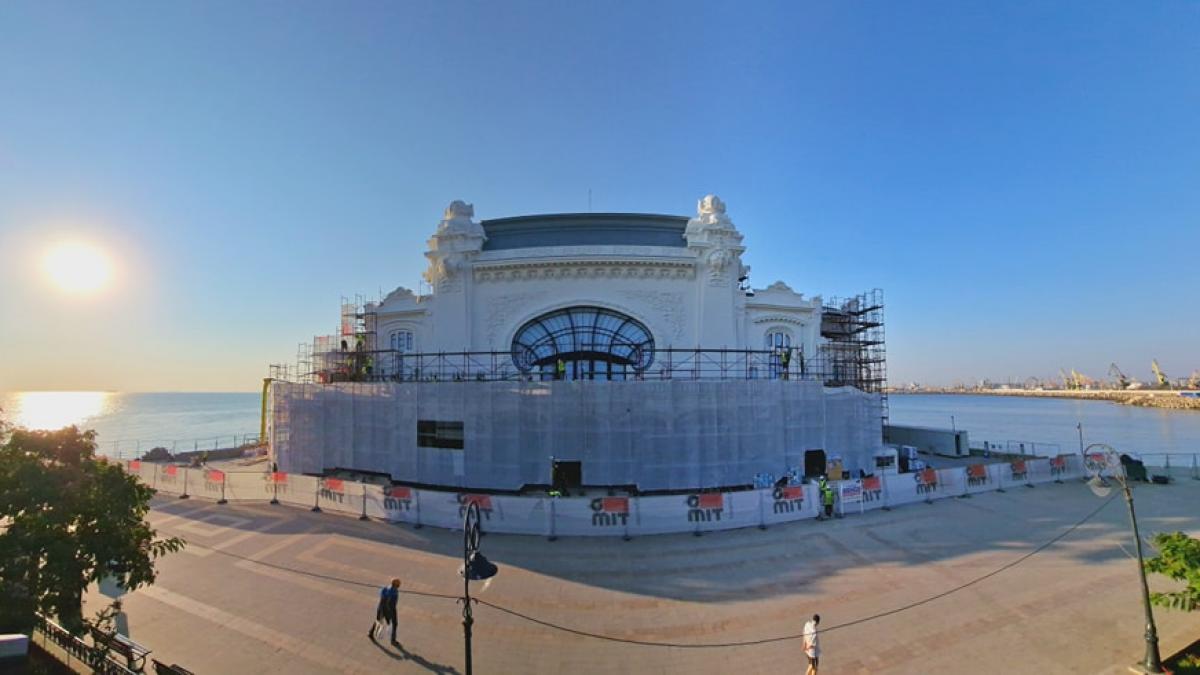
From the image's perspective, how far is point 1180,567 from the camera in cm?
877

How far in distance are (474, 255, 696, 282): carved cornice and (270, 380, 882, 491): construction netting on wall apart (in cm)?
855

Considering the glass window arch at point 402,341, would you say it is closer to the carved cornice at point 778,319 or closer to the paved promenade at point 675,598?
the paved promenade at point 675,598

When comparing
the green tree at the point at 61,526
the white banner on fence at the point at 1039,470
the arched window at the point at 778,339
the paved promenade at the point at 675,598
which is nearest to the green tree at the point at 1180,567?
the paved promenade at the point at 675,598

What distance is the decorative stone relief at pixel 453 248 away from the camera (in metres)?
30.3

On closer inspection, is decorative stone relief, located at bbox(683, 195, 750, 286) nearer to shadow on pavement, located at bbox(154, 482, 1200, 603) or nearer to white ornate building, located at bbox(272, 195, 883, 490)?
white ornate building, located at bbox(272, 195, 883, 490)

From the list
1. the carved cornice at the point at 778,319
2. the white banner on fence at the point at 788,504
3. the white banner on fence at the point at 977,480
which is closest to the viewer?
the white banner on fence at the point at 788,504

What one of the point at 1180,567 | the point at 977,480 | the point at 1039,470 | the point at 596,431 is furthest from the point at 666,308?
the point at 1180,567

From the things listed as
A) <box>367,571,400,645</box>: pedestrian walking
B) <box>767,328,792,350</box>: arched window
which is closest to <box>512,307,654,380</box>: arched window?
<box>767,328,792,350</box>: arched window

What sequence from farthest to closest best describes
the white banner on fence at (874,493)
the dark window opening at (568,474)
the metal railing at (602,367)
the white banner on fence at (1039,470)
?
the metal railing at (602,367) < the white banner on fence at (1039,470) < the dark window opening at (568,474) < the white banner on fence at (874,493)

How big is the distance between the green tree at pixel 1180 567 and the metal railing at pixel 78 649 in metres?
16.9

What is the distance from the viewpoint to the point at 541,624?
448 inches

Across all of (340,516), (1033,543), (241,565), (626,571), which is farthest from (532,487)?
(1033,543)

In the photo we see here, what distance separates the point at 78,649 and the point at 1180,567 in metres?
18.6

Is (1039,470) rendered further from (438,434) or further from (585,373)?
(438,434)
